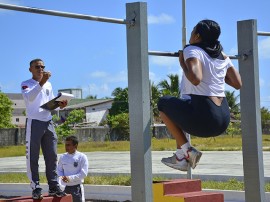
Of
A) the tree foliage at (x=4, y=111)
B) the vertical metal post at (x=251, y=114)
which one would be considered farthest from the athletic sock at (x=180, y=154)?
the tree foliage at (x=4, y=111)

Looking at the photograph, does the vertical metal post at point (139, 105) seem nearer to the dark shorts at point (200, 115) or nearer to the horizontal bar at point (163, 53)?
the dark shorts at point (200, 115)

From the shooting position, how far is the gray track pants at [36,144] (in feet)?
20.8

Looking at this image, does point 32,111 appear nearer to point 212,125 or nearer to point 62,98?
point 62,98

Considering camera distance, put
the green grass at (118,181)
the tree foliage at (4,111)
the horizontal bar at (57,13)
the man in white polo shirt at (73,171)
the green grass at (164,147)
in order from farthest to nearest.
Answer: the tree foliage at (4,111)
the green grass at (164,147)
the green grass at (118,181)
the man in white polo shirt at (73,171)
the horizontal bar at (57,13)

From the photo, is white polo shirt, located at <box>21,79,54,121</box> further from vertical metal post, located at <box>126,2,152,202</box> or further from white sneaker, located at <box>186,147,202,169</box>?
white sneaker, located at <box>186,147,202,169</box>

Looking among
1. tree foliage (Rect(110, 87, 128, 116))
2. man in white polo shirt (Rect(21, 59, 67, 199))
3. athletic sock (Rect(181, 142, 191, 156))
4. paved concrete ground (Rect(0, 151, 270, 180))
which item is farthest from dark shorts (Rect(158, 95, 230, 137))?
tree foliage (Rect(110, 87, 128, 116))

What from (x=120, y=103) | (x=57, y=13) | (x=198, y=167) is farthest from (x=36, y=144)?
(x=120, y=103)

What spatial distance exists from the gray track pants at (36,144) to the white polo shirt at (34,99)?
6 cm

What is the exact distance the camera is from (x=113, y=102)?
77438 mm

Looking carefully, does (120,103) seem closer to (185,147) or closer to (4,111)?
(4,111)

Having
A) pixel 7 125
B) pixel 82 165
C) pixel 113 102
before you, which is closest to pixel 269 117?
pixel 113 102

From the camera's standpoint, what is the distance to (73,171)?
7.95 metres

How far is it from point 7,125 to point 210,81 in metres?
60.8

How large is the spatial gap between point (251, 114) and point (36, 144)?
2250 mm
